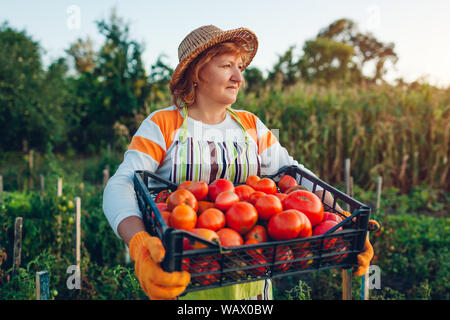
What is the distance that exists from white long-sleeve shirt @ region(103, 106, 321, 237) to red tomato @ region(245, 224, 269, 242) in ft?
1.75

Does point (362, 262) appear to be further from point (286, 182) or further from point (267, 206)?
point (286, 182)

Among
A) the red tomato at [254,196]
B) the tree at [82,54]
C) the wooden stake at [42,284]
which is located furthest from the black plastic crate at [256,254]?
the tree at [82,54]

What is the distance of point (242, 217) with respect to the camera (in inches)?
53.6

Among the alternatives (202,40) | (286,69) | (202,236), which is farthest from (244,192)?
(286,69)

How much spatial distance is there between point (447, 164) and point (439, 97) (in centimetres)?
130

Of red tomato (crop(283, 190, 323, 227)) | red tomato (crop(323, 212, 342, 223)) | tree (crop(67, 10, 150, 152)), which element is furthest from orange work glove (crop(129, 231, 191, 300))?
tree (crop(67, 10, 150, 152))

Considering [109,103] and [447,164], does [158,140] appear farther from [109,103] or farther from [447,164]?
[109,103]

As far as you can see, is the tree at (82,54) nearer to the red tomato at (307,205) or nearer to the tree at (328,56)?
the tree at (328,56)

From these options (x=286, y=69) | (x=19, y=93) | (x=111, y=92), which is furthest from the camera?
(x=286, y=69)

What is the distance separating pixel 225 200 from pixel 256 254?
0.27 m

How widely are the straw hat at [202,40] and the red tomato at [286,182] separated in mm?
743

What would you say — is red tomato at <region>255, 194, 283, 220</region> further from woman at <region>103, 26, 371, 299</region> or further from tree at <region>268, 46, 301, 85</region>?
tree at <region>268, 46, 301, 85</region>

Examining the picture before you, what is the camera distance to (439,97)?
7.08 m
